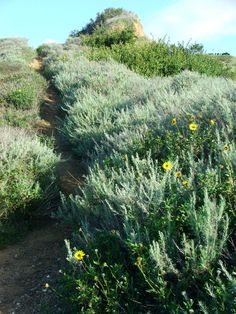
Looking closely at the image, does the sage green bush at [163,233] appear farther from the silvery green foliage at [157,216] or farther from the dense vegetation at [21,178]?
the dense vegetation at [21,178]

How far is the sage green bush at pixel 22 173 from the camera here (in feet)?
19.5

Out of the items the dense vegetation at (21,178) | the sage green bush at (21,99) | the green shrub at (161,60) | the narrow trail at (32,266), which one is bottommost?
the narrow trail at (32,266)

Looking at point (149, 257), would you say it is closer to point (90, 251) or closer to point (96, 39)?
point (90, 251)

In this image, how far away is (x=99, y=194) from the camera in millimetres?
4938

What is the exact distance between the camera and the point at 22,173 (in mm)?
6312

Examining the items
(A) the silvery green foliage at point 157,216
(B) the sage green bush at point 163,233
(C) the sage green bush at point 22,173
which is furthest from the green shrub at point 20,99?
(A) the silvery green foliage at point 157,216

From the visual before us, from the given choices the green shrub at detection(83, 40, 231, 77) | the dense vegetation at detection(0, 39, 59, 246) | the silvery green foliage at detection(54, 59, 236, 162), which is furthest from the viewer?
the green shrub at detection(83, 40, 231, 77)

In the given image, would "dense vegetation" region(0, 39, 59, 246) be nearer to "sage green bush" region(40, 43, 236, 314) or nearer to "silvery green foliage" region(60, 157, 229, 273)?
"sage green bush" region(40, 43, 236, 314)

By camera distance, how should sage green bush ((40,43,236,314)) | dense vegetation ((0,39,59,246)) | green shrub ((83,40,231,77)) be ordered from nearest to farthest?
sage green bush ((40,43,236,314)), dense vegetation ((0,39,59,246)), green shrub ((83,40,231,77))

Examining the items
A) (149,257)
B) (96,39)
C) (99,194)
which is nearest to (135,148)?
(99,194)

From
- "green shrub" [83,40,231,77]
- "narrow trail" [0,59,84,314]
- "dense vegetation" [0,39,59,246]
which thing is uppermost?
"green shrub" [83,40,231,77]

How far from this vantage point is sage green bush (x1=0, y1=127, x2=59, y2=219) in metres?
5.95

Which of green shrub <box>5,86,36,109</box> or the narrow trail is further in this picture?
green shrub <box>5,86,36,109</box>

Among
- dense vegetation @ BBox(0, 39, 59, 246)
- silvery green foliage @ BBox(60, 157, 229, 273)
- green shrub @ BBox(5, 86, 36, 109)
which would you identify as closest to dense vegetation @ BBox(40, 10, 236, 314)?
silvery green foliage @ BBox(60, 157, 229, 273)
